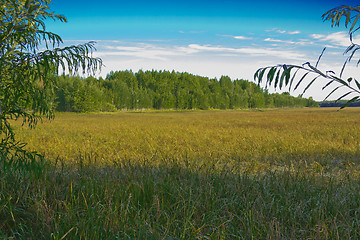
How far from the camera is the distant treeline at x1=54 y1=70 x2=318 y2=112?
Answer: 60906 mm

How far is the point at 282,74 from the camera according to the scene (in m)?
0.99

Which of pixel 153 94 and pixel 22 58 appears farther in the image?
pixel 153 94

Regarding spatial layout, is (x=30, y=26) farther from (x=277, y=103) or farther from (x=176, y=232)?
(x=277, y=103)

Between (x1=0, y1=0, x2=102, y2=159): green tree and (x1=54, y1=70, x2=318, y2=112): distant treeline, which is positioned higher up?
(x1=54, y1=70, x2=318, y2=112): distant treeline

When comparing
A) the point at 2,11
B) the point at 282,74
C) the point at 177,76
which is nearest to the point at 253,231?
the point at 282,74

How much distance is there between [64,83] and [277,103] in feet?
335

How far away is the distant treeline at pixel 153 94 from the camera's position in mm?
60906

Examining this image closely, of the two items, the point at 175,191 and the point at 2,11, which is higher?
the point at 2,11

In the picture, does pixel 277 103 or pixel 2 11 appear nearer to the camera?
pixel 2 11

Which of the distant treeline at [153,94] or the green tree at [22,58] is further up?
the distant treeline at [153,94]

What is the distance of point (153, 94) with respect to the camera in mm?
85625

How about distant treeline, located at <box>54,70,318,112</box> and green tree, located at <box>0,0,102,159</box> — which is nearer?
green tree, located at <box>0,0,102,159</box>

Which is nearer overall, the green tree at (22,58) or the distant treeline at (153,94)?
the green tree at (22,58)

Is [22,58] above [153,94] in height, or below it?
below
